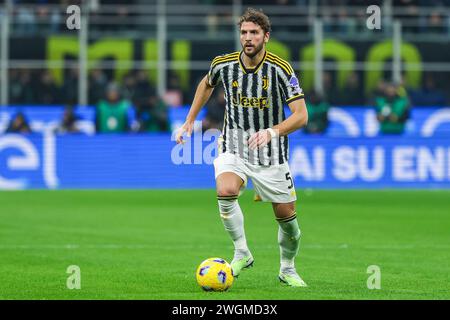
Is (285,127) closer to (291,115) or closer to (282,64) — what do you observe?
(291,115)

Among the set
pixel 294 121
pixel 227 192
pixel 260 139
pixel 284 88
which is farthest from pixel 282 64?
pixel 227 192

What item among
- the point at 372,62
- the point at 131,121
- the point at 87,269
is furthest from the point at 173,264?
the point at 372,62

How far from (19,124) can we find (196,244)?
1153cm

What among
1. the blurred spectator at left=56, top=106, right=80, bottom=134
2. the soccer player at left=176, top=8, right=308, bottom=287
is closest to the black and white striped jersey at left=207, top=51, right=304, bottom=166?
the soccer player at left=176, top=8, right=308, bottom=287

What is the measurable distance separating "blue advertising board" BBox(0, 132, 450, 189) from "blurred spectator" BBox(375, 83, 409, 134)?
1103mm

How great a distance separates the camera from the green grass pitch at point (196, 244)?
9531mm

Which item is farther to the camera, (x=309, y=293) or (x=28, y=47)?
(x=28, y=47)

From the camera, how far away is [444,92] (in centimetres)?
2886

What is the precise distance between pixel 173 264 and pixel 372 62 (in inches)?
708

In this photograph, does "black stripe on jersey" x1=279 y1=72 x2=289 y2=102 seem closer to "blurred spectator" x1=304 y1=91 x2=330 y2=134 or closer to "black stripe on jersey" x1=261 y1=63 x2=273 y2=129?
"black stripe on jersey" x1=261 y1=63 x2=273 y2=129

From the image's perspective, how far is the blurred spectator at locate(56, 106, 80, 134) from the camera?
25.2m

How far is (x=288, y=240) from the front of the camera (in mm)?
10047

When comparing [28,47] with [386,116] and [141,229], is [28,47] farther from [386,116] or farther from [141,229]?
[141,229]

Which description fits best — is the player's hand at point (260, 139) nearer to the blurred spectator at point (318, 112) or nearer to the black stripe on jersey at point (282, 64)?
the black stripe on jersey at point (282, 64)
